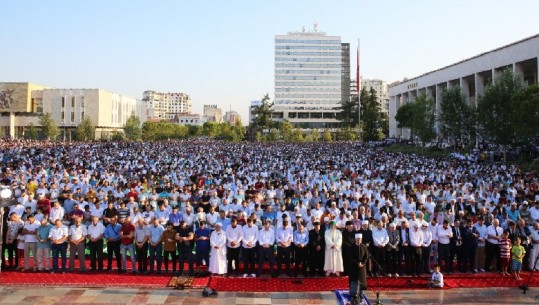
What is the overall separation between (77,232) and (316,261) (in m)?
4.96

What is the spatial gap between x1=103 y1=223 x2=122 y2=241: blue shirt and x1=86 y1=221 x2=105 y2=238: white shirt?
105mm

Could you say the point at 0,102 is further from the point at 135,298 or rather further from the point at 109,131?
the point at 135,298

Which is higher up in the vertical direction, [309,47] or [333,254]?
[309,47]

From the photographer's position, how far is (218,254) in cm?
1004

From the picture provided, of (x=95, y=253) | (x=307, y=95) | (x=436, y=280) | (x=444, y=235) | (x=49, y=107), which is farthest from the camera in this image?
(x=307, y=95)

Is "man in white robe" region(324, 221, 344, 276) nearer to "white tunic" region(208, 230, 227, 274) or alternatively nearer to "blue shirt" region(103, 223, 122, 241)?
"white tunic" region(208, 230, 227, 274)

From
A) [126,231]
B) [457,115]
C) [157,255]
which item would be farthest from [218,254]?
[457,115]

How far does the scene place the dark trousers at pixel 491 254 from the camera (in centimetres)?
1075

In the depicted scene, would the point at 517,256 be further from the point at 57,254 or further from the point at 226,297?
the point at 57,254

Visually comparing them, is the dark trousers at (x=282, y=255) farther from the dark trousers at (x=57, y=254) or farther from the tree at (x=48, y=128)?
the tree at (x=48, y=128)

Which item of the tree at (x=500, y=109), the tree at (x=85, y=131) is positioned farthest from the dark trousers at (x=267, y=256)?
the tree at (x=85, y=131)

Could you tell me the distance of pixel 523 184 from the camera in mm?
18625

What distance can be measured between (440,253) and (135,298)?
248 inches

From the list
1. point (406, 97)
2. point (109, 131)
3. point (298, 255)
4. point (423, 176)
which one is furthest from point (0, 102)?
point (298, 255)
